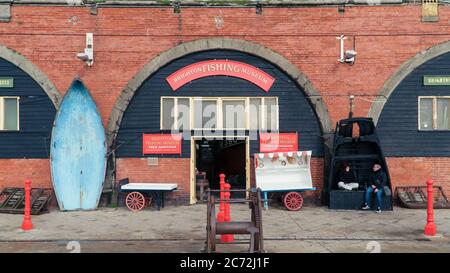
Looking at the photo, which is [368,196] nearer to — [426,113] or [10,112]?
[426,113]

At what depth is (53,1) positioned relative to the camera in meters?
13.8

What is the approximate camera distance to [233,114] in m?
14.3

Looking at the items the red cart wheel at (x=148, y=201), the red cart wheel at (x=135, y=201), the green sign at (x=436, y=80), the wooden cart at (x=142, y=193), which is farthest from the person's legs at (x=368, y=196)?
the red cart wheel at (x=135, y=201)

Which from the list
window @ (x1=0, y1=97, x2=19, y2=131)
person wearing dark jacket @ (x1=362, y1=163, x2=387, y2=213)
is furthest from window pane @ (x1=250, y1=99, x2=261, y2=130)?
window @ (x1=0, y1=97, x2=19, y2=131)

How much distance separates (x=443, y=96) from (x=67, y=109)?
11.7 m

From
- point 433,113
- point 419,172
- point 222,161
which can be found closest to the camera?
point 419,172

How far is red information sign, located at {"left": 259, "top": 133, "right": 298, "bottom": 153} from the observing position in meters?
14.2

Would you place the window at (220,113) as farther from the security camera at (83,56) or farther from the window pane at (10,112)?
the window pane at (10,112)

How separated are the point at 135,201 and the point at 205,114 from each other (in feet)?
11.2

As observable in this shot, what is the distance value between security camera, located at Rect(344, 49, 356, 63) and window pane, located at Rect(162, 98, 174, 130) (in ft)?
18.3

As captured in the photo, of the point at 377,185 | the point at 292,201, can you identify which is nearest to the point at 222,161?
the point at 292,201

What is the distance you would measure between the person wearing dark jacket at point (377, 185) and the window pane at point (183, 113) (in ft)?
18.9

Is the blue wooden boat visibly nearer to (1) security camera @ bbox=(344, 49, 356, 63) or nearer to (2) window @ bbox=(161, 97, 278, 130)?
(2) window @ bbox=(161, 97, 278, 130)

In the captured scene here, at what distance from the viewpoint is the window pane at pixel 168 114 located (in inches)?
558
